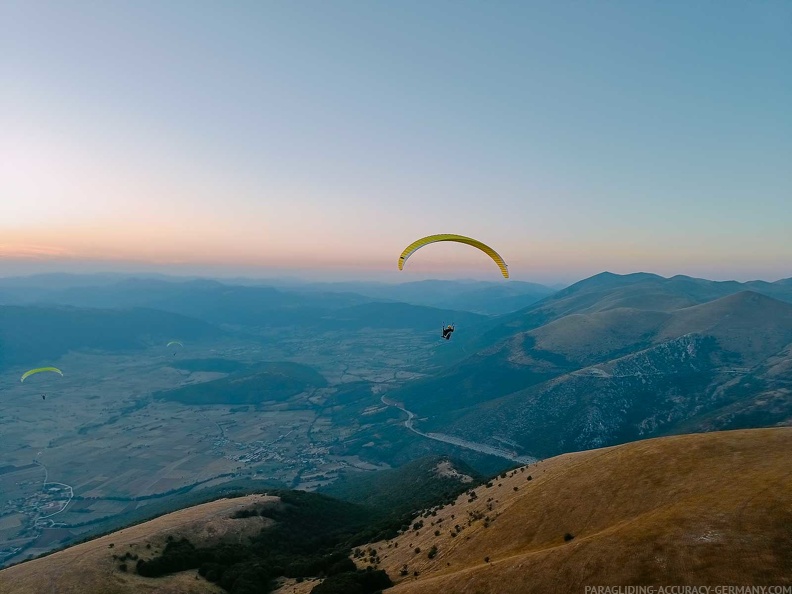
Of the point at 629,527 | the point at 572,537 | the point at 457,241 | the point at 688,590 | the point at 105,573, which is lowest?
the point at 105,573

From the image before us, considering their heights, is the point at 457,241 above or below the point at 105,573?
above

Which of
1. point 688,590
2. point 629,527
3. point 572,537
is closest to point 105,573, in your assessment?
point 572,537

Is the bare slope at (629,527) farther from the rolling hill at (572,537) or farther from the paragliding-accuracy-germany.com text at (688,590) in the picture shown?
the paragliding-accuracy-germany.com text at (688,590)

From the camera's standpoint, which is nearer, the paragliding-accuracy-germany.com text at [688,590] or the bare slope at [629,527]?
the paragliding-accuracy-germany.com text at [688,590]

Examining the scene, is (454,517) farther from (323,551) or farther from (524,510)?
(323,551)

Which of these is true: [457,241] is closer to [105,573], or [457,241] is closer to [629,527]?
[629,527]

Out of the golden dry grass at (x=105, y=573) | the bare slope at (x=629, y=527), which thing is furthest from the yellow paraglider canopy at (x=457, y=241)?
the golden dry grass at (x=105, y=573)
